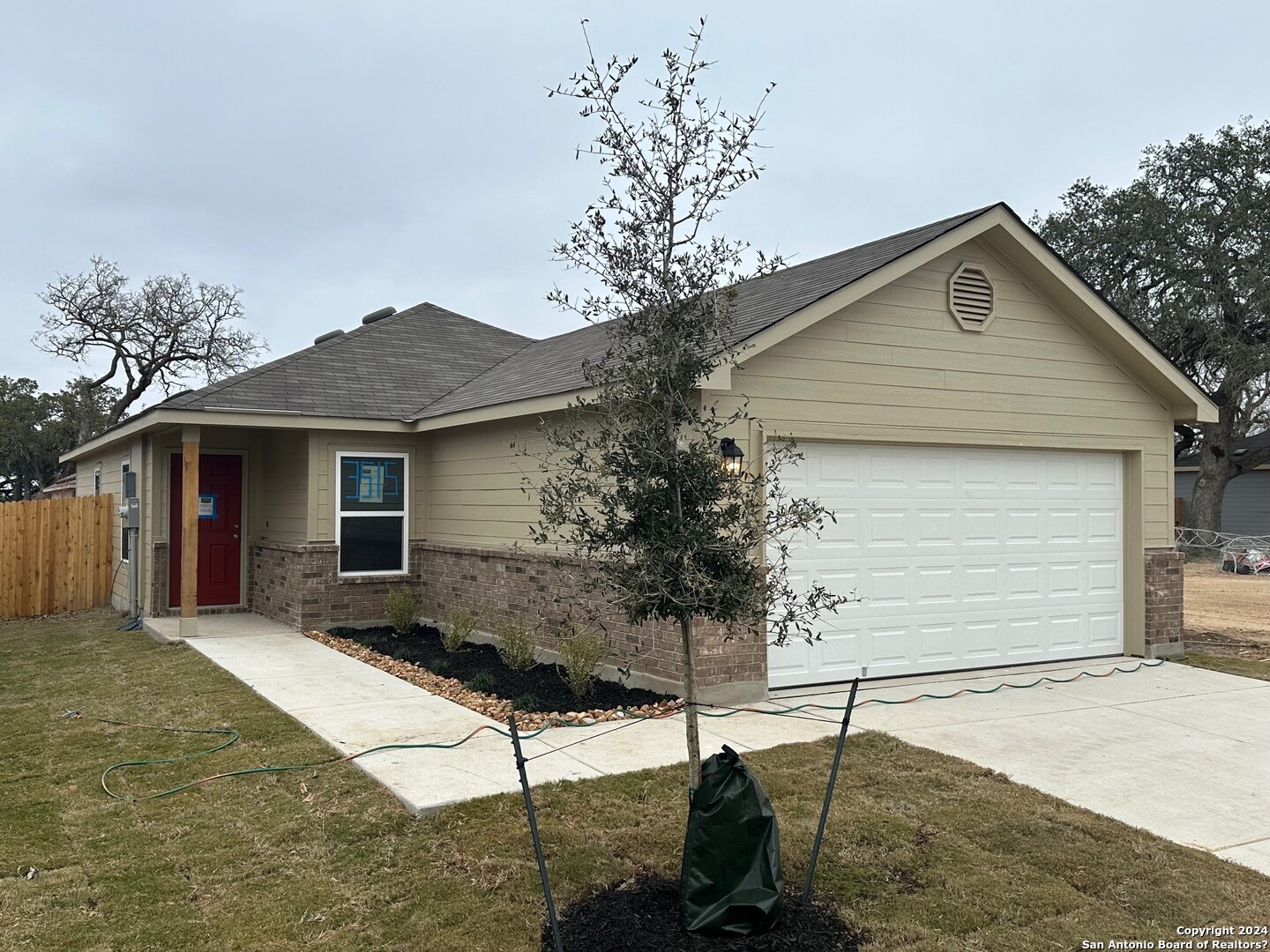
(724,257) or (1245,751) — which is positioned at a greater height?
(724,257)

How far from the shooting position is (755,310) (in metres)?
8.61

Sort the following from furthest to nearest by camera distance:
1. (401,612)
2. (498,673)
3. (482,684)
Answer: (401,612)
(498,673)
(482,684)

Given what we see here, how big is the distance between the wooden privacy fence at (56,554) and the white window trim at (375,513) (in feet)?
18.9

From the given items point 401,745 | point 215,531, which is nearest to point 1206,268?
point 215,531

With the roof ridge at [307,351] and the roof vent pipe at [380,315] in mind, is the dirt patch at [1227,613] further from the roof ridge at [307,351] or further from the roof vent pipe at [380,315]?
the roof vent pipe at [380,315]

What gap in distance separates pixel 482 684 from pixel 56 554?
10.1 metres

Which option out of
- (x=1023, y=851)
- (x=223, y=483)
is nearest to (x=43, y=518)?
(x=223, y=483)

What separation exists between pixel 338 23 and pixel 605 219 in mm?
8869

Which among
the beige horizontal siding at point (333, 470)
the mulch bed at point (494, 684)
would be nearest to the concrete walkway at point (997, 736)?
the mulch bed at point (494, 684)

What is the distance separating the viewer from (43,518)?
14633 mm

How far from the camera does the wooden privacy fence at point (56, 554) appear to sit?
1434 cm

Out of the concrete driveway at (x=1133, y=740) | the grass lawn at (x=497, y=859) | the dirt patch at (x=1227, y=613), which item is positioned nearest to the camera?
the grass lawn at (x=497, y=859)

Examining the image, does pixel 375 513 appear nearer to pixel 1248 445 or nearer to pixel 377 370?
pixel 377 370

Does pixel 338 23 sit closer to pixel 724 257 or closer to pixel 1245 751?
pixel 724 257
